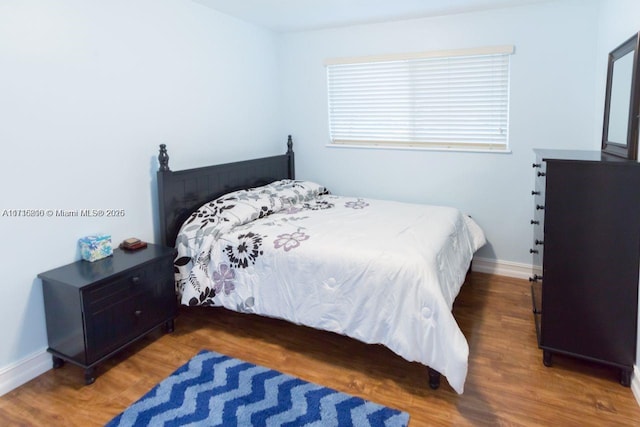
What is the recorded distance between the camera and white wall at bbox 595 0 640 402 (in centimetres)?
234

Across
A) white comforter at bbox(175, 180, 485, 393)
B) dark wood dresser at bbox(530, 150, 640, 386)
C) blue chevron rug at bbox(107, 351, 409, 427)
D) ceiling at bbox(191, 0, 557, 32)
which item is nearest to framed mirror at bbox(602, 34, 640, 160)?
dark wood dresser at bbox(530, 150, 640, 386)

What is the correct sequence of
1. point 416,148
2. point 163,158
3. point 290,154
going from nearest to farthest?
point 163,158 → point 416,148 → point 290,154

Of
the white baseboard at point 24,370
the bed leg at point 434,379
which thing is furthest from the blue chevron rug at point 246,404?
the white baseboard at point 24,370

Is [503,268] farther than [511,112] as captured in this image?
Yes

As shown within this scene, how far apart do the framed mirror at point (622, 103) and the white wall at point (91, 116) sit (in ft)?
9.22

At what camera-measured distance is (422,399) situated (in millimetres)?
2164

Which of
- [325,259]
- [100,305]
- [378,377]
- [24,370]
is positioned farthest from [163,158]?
[378,377]

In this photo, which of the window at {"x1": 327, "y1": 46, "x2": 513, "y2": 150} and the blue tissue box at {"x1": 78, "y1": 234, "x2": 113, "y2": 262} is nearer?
the blue tissue box at {"x1": 78, "y1": 234, "x2": 113, "y2": 262}

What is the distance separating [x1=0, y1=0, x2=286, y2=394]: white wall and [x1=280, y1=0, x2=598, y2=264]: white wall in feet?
3.08

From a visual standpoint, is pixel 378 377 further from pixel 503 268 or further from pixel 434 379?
pixel 503 268

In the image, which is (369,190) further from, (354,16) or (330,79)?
(354,16)

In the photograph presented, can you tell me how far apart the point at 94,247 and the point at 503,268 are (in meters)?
3.23

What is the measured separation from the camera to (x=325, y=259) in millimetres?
2496

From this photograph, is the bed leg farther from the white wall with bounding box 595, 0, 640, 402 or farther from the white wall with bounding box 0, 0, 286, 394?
the white wall with bounding box 0, 0, 286, 394
